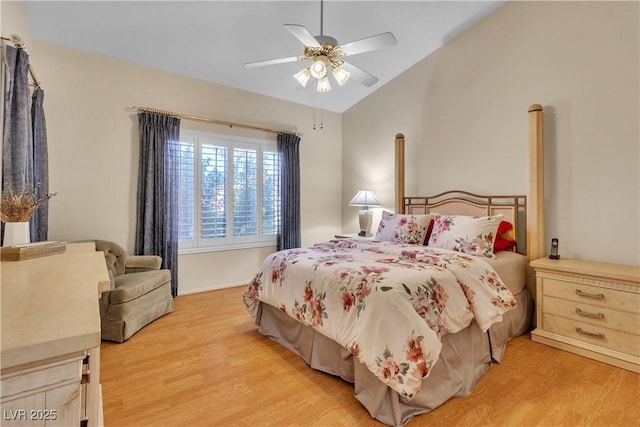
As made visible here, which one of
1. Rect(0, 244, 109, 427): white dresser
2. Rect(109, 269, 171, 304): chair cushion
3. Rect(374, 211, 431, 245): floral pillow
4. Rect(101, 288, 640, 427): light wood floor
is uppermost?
Rect(374, 211, 431, 245): floral pillow

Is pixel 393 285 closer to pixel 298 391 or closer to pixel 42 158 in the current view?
pixel 298 391

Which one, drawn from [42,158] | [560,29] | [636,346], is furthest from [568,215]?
[42,158]

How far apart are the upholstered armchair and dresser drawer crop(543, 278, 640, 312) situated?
3.59 m

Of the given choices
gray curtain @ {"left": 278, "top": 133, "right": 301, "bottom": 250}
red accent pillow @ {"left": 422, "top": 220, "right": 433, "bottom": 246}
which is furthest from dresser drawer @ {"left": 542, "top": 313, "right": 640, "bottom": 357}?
gray curtain @ {"left": 278, "top": 133, "right": 301, "bottom": 250}

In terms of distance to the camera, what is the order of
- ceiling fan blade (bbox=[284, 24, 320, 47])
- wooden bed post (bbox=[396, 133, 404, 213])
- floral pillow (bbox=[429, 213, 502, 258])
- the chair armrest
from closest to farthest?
ceiling fan blade (bbox=[284, 24, 320, 47])
floral pillow (bbox=[429, 213, 502, 258])
the chair armrest
wooden bed post (bbox=[396, 133, 404, 213])

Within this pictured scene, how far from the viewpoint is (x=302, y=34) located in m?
2.16

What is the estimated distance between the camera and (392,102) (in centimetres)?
455

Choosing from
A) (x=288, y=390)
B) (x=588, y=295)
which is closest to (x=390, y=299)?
(x=288, y=390)

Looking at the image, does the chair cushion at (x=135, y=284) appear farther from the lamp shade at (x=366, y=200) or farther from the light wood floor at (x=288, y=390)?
the lamp shade at (x=366, y=200)

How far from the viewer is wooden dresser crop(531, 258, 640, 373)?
7.26 ft

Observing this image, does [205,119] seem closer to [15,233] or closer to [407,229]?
[15,233]

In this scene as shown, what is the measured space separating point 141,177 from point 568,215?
4.50 metres

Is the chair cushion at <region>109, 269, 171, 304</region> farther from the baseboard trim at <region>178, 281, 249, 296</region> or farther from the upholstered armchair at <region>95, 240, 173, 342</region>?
the baseboard trim at <region>178, 281, 249, 296</region>

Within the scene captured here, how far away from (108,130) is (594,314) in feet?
16.2
